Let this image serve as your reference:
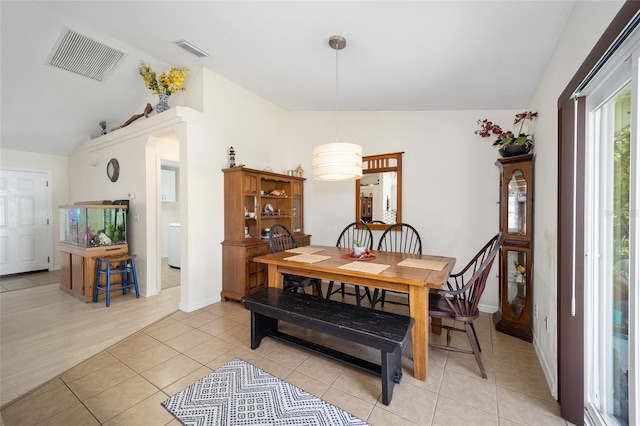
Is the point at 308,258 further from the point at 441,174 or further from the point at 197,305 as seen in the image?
the point at 441,174

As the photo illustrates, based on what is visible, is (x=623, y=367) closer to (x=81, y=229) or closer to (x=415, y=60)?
(x=415, y=60)

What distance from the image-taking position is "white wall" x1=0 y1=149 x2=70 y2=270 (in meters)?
4.96

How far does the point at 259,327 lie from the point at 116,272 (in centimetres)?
262

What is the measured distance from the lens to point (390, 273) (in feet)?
6.66

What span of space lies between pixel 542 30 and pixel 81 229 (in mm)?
5389

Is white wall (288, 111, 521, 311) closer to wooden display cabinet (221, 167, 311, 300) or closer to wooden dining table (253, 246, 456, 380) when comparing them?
wooden dining table (253, 246, 456, 380)

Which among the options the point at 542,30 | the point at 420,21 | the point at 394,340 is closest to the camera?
the point at 394,340

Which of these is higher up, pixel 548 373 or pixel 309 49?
pixel 309 49

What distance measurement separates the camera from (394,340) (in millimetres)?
1615

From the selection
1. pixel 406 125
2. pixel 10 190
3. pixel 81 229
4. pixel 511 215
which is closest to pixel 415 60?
pixel 406 125

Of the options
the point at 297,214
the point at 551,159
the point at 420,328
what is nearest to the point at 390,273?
the point at 420,328

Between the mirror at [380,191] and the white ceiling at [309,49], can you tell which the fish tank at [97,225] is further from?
the mirror at [380,191]

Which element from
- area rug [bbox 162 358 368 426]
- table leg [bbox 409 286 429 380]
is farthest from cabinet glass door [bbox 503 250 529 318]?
area rug [bbox 162 358 368 426]

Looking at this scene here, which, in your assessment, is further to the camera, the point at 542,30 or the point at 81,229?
the point at 81,229
